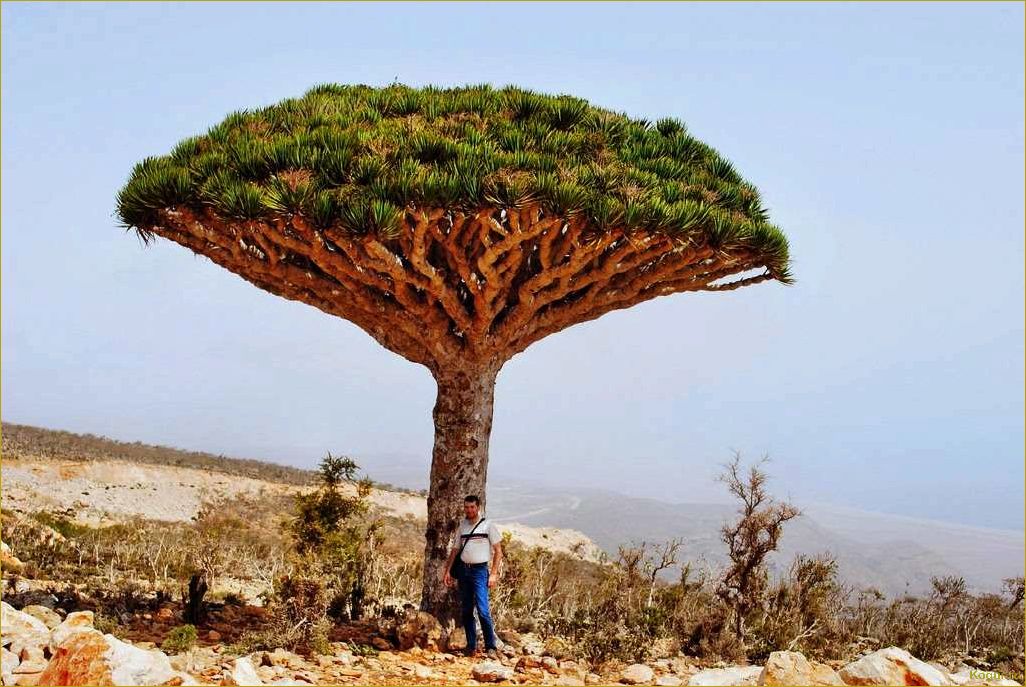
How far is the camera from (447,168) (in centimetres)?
710

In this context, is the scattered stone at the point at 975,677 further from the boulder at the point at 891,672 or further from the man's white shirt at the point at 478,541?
the man's white shirt at the point at 478,541

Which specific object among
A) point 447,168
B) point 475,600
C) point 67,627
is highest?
point 447,168

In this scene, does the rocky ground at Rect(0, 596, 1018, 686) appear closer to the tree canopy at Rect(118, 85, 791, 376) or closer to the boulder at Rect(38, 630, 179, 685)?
the boulder at Rect(38, 630, 179, 685)

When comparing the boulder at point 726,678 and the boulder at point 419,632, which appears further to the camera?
the boulder at point 419,632

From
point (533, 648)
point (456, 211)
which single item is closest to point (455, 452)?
point (533, 648)

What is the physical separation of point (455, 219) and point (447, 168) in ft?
1.55

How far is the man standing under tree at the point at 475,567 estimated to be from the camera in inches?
284

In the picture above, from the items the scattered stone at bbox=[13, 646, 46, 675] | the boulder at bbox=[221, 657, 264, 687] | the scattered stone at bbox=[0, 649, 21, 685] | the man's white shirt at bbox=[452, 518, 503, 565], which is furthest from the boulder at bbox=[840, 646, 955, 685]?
the scattered stone at bbox=[0, 649, 21, 685]

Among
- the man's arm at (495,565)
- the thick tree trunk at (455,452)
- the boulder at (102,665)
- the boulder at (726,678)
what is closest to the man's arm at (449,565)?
the man's arm at (495,565)

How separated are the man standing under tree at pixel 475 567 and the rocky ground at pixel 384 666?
0.23 metres

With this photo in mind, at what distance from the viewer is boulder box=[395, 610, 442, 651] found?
24.4 feet

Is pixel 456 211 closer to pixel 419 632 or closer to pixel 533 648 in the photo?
pixel 419 632

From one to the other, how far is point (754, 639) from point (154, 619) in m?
6.25

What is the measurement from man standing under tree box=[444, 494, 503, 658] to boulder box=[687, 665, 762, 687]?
6.65ft
